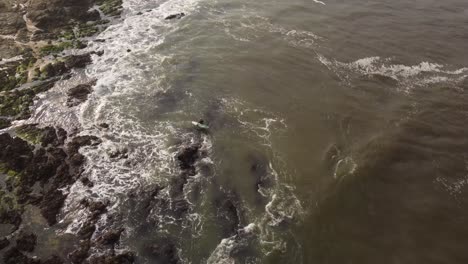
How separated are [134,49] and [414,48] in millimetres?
33453

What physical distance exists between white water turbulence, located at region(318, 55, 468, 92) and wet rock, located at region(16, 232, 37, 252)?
3144 centimetres

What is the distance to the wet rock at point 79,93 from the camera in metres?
34.2

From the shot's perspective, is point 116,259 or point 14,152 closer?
point 116,259

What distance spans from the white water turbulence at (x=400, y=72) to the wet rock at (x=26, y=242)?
31444 millimetres

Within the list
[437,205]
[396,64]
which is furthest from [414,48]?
[437,205]

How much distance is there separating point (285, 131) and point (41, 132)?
22.8m

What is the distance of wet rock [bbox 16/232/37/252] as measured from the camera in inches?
908

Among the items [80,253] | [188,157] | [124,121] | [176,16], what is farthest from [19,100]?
[176,16]

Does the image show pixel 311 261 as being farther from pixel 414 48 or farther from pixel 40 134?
pixel 414 48

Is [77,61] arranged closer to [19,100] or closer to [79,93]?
[79,93]

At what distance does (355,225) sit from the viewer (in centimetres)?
2417

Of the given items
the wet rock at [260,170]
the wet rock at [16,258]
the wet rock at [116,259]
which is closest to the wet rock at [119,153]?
the wet rock at [116,259]

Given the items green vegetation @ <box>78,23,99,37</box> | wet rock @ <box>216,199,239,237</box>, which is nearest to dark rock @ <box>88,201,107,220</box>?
wet rock @ <box>216,199,239,237</box>

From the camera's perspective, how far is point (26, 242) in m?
23.3
